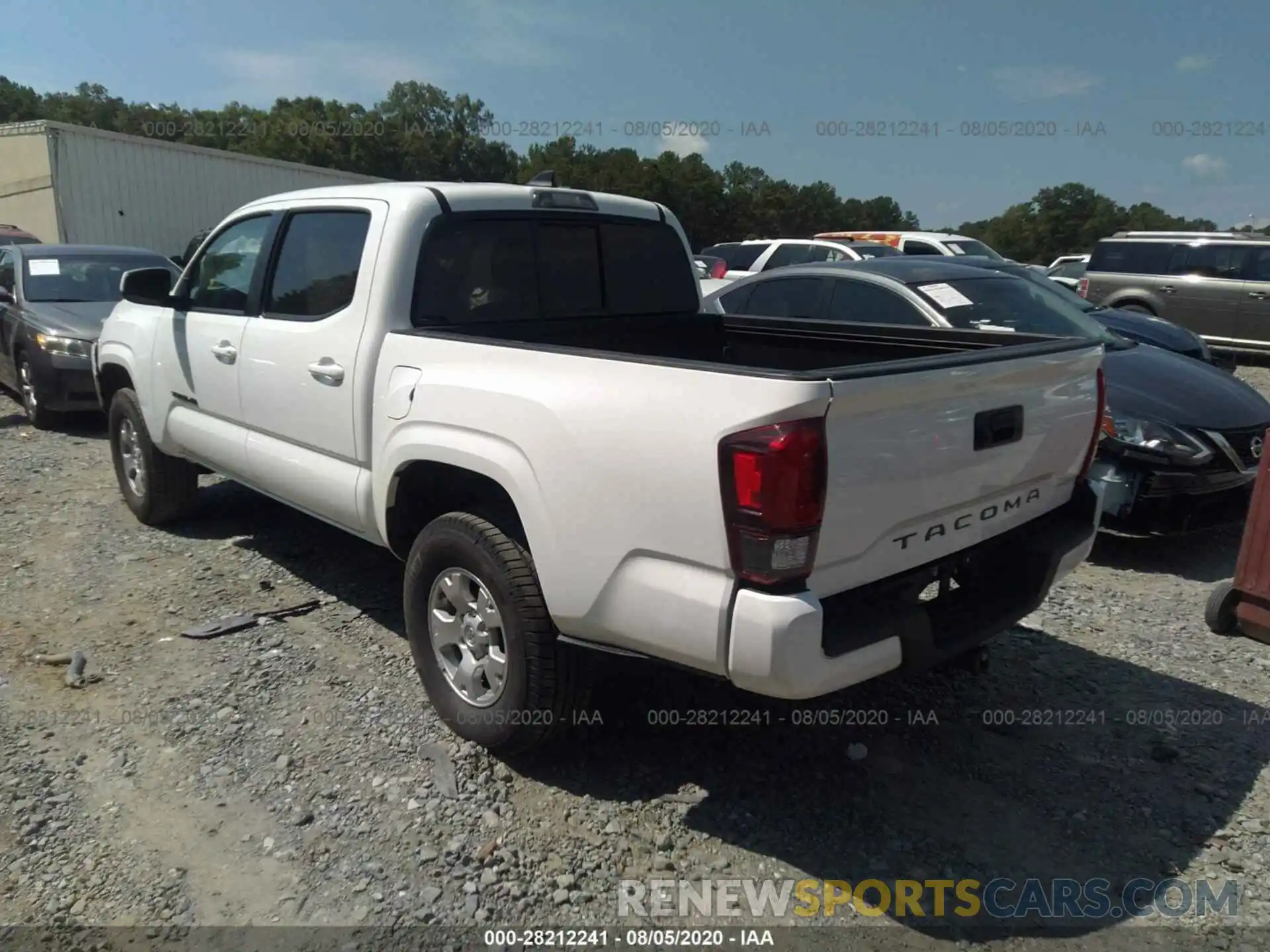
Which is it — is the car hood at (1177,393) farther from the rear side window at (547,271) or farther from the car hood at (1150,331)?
the rear side window at (547,271)

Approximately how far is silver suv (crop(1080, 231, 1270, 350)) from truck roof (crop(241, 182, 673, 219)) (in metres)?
12.5

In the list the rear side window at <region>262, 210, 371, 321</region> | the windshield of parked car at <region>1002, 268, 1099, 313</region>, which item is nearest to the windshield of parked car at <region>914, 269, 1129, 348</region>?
the windshield of parked car at <region>1002, 268, 1099, 313</region>

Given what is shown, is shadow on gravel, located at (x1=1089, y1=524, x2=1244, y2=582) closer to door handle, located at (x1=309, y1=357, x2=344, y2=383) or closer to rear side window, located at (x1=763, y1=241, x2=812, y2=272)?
door handle, located at (x1=309, y1=357, x2=344, y2=383)

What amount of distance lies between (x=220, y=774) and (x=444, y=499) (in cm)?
123

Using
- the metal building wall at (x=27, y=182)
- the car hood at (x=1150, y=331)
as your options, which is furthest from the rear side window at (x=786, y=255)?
the metal building wall at (x=27, y=182)

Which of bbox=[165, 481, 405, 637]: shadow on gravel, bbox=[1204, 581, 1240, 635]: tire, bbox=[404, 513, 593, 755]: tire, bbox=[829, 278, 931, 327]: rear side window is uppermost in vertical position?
bbox=[829, 278, 931, 327]: rear side window

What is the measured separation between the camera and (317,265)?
4000mm

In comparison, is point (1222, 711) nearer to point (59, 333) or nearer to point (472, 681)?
point (472, 681)

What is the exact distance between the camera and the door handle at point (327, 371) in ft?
12.0

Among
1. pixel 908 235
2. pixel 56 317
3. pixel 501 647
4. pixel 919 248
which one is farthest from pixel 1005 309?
pixel 908 235

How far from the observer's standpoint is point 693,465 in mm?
2398

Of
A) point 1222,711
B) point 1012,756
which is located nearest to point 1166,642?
point 1222,711

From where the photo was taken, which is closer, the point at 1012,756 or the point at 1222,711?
the point at 1012,756

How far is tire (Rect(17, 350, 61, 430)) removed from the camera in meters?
8.31
